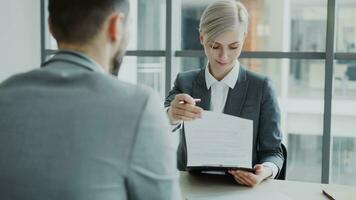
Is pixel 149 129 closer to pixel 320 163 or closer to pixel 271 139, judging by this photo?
pixel 271 139

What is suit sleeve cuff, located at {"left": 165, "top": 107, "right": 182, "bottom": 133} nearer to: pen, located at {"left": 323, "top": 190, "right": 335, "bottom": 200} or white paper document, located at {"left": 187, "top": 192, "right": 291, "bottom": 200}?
white paper document, located at {"left": 187, "top": 192, "right": 291, "bottom": 200}

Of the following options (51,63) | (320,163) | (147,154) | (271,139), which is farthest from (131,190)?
(320,163)

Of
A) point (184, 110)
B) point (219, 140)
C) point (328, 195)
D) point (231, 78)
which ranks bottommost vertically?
point (328, 195)

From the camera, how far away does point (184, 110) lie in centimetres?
167

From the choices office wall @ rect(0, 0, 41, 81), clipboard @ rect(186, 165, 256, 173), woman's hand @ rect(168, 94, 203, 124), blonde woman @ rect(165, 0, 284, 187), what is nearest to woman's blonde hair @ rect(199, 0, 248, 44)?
blonde woman @ rect(165, 0, 284, 187)

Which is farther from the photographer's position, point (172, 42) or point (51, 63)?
point (172, 42)

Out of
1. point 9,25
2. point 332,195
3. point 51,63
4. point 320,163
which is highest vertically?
point 9,25

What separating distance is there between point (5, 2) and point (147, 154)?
3.17 metres

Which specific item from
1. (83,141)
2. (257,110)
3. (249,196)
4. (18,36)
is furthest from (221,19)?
(18,36)

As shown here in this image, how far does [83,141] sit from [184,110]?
921mm

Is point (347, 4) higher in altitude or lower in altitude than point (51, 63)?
higher

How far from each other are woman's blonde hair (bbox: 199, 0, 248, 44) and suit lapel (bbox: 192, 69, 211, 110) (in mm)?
225

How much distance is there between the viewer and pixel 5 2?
11.6 ft

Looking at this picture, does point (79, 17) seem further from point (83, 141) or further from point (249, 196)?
point (249, 196)
